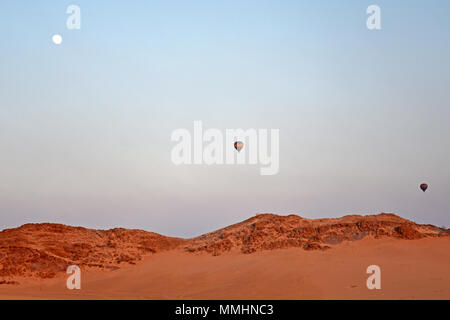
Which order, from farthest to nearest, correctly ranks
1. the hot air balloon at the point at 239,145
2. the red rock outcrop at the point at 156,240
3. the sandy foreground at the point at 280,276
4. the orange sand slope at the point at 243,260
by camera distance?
the hot air balloon at the point at 239,145
the red rock outcrop at the point at 156,240
the orange sand slope at the point at 243,260
the sandy foreground at the point at 280,276

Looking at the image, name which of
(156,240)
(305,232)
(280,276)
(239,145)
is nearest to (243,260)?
(280,276)

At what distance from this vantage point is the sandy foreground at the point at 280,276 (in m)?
21.1

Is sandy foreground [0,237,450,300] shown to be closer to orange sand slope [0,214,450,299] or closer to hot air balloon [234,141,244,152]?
orange sand slope [0,214,450,299]

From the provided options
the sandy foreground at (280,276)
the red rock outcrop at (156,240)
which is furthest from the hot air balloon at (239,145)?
the sandy foreground at (280,276)

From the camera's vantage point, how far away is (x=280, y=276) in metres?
23.6

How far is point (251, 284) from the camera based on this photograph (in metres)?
23.0

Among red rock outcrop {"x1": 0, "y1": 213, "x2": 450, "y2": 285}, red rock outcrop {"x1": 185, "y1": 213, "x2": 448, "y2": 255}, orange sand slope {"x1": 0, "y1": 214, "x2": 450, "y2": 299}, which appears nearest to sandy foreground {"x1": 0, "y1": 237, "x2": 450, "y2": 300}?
orange sand slope {"x1": 0, "y1": 214, "x2": 450, "y2": 299}

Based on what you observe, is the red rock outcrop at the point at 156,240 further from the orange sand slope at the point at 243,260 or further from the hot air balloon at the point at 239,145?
the hot air balloon at the point at 239,145

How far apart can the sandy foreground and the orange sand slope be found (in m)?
0.05

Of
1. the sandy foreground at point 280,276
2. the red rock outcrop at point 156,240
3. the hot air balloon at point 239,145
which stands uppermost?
the hot air balloon at point 239,145

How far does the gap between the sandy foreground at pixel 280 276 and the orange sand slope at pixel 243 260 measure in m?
0.05

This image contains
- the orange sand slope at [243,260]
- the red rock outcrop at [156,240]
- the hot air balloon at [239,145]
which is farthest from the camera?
the hot air balloon at [239,145]
